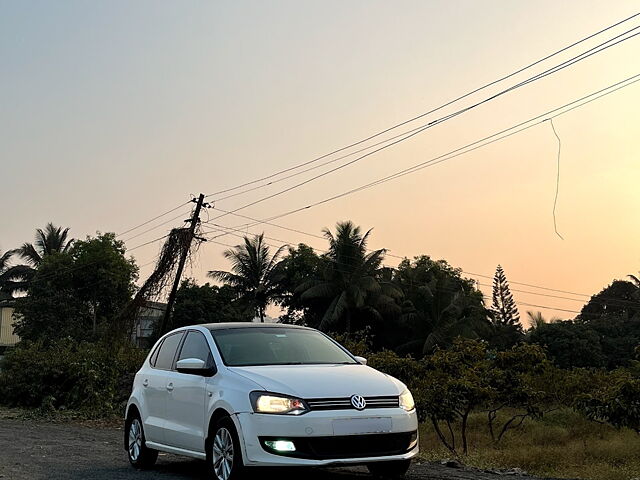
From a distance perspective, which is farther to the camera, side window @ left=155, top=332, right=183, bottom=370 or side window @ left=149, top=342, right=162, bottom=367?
side window @ left=149, top=342, right=162, bottom=367

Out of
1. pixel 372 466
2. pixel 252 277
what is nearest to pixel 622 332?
pixel 252 277

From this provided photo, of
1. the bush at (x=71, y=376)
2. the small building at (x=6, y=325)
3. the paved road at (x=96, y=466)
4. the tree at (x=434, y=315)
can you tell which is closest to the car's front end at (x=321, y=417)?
the paved road at (x=96, y=466)

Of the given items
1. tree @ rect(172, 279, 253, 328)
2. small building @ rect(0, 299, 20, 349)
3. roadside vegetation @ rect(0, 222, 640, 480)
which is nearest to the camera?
roadside vegetation @ rect(0, 222, 640, 480)

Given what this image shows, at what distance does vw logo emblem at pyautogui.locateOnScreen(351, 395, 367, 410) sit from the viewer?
7.55m

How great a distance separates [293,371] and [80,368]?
17.9 m

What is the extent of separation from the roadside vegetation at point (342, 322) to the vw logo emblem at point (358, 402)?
6.98 m

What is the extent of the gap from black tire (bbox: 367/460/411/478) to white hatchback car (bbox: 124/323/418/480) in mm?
14

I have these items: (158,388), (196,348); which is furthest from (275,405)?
(158,388)

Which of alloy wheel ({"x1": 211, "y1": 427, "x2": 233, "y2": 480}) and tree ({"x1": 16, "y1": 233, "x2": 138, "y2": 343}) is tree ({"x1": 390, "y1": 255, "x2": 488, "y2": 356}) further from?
alloy wheel ({"x1": 211, "y1": 427, "x2": 233, "y2": 480})

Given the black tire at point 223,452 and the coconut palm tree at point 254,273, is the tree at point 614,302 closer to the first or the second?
the coconut palm tree at point 254,273

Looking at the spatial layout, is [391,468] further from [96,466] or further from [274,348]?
[96,466]

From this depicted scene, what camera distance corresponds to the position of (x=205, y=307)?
62031 millimetres

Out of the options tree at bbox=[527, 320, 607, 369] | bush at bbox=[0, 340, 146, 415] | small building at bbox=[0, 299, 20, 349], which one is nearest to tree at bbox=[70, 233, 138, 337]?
small building at bbox=[0, 299, 20, 349]

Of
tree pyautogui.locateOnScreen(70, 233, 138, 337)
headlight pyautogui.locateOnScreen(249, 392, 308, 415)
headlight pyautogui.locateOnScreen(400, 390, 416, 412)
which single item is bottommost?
headlight pyautogui.locateOnScreen(249, 392, 308, 415)
